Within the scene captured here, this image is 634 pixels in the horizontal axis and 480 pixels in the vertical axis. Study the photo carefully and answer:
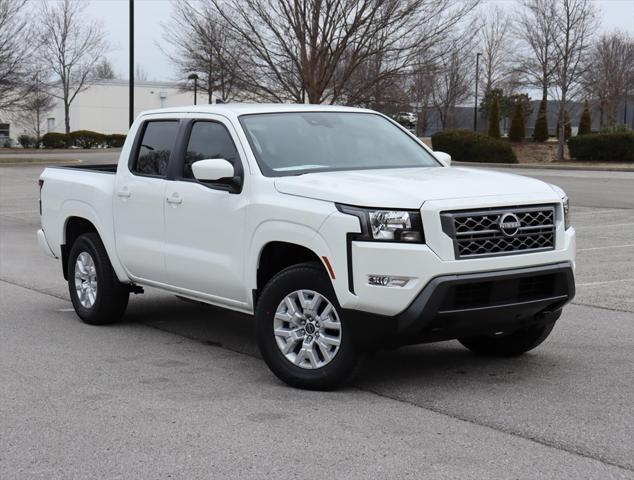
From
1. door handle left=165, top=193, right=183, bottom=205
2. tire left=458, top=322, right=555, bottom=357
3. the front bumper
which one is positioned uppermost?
door handle left=165, top=193, right=183, bottom=205

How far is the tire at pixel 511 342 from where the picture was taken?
6945mm

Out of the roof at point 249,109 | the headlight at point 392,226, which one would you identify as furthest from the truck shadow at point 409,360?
the roof at point 249,109

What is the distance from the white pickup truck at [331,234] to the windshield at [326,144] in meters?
0.01


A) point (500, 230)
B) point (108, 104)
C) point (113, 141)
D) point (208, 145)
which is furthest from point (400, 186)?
point (108, 104)

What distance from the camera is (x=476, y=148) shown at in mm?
45438

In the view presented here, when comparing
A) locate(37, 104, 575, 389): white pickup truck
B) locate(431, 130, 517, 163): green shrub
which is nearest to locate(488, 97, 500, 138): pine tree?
locate(431, 130, 517, 163): green shrub

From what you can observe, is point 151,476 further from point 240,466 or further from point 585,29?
point 585,29

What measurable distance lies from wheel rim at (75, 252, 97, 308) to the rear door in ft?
1.90

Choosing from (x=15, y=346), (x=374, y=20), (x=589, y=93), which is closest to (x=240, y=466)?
(x=15, y=346)

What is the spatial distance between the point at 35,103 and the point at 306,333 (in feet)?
177

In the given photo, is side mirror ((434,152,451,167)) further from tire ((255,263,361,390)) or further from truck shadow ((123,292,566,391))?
tire ((255,263,361,390))

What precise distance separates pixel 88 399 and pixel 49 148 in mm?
57521

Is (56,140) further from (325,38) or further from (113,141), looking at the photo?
(325,38)

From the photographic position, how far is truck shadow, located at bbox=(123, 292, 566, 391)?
648 centimetres
